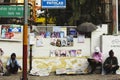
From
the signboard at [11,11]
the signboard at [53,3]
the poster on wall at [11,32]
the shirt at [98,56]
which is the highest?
the signboard at [53,3]

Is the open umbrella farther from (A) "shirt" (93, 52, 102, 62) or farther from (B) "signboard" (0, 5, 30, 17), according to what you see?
(B) "signboard" (0, 5, 30, 17)

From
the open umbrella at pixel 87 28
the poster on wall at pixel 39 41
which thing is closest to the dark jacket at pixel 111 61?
the open umbrella at pixel 87 28

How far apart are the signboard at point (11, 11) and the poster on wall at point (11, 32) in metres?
0.63

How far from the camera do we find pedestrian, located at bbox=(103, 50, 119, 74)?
2003cm

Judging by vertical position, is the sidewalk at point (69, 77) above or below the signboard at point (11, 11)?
below

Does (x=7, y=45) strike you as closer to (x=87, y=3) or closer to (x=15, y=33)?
(x=15, y=33)

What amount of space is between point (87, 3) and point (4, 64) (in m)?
6.64

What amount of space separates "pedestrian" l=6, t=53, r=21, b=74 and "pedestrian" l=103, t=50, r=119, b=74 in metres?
3.63

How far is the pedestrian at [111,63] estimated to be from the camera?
20.0m

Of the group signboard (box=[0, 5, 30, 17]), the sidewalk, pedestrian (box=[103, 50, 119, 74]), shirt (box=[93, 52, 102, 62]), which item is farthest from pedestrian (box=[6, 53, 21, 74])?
pedestrian (box=[103, 50, 119, 74])

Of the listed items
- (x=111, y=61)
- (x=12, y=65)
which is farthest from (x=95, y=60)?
(x=12, y=65)

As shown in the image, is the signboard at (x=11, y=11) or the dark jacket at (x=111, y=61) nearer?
the signboard at (x=11, y=11)

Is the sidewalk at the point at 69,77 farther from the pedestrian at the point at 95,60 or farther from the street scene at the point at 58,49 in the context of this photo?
the pedestrian at the point at 95,60

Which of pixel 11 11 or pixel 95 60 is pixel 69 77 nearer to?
pixel 95 60
